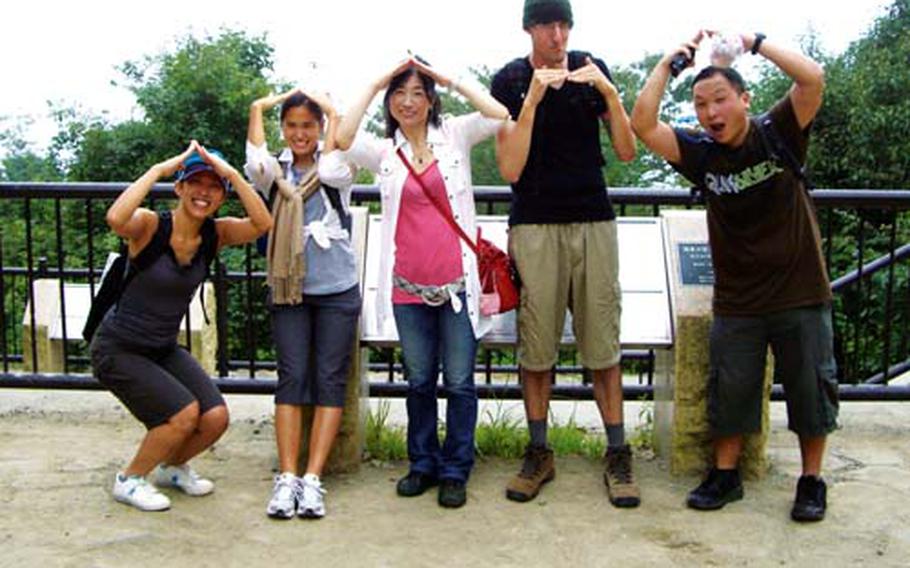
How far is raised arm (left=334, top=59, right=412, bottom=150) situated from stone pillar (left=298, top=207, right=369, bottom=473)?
2.54ft

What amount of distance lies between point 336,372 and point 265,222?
0.74 m

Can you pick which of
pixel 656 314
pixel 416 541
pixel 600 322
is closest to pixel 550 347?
pixel 600 322

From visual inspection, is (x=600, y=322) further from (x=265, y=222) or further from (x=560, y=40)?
(x=265, y=222)

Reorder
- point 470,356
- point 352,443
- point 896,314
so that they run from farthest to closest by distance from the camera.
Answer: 1. point 896,314
2. point 352,443
3. point 470,356

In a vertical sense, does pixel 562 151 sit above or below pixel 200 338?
above

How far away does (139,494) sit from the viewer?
450 centimetres

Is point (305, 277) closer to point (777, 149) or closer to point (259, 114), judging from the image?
point (259, 114)

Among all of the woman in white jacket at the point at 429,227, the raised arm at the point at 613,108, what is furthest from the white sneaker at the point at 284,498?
the raised arm at the point at 613,108

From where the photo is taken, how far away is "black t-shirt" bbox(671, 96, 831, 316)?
4301 mm

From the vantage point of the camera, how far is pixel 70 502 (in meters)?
4.59

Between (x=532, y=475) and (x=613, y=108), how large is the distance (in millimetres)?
1669

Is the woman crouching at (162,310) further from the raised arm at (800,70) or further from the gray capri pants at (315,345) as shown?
the raised arm at (800,70)

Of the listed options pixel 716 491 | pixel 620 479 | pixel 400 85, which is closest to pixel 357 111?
pixel 400 85

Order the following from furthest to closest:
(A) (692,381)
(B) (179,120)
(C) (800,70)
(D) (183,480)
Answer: (B) (179,120) < (A) (692,381) < (D) (183,480) < (C) (800,70)
